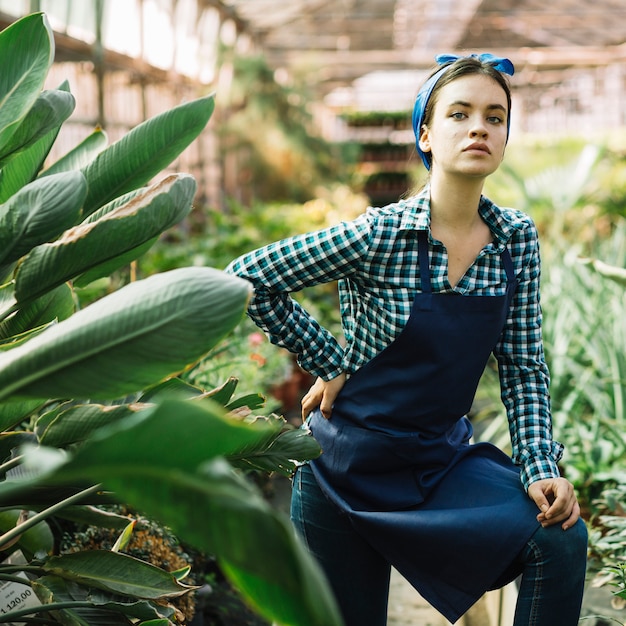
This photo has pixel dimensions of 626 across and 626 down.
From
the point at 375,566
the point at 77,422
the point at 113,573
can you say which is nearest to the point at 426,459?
the point at 375,566

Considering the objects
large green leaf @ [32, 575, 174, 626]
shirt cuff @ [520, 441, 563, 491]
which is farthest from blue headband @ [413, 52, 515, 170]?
large green leaf @ [32, 575, 174, 626]

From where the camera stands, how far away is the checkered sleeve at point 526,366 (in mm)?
1488

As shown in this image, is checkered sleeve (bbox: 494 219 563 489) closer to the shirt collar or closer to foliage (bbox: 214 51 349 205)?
the shirt collar

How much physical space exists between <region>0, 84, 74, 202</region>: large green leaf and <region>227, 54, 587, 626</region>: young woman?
1.28 feet

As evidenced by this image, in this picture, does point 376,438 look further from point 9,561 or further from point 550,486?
point 9,561

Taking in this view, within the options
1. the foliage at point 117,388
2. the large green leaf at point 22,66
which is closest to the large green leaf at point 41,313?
the foliage at point 117,388

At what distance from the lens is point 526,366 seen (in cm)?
154

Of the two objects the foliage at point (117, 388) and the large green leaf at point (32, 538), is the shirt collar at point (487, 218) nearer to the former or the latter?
the foliage at point (117, 388)

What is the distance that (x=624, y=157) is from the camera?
9.98m

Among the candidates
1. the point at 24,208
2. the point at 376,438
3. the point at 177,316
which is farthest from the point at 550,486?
the point at 24,208

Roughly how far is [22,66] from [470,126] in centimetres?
76

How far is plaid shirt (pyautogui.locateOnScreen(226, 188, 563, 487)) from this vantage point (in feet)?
4.77

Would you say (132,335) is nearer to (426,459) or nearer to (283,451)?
(283,451)

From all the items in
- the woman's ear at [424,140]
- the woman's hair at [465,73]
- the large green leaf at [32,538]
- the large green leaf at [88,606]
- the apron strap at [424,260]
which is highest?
the woman's hair at [465,73]
